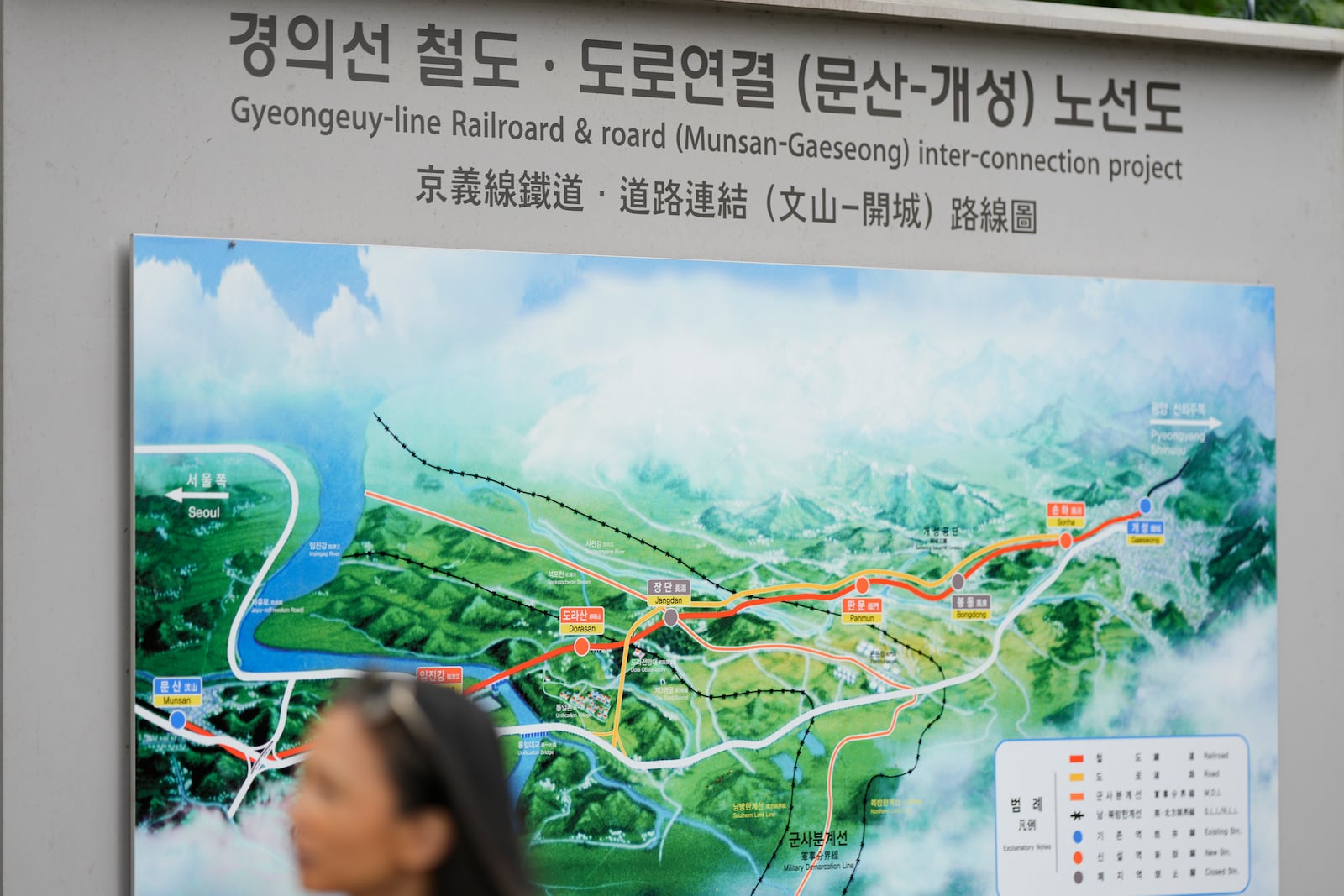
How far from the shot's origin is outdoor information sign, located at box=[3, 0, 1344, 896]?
2814 mm

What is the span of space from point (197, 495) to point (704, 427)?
115 cm

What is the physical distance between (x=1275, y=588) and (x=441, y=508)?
2.22 meters

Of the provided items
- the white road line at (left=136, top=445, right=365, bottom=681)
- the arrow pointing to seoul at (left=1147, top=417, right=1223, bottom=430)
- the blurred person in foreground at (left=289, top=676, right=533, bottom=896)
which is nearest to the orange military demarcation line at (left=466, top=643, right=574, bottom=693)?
the white road line at (left=136, top=445, right=365, bottom=681)

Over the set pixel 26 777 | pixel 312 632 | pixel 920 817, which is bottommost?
pixel 920 817

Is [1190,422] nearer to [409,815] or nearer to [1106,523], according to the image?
[1106,523]

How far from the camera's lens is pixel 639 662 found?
306 cm

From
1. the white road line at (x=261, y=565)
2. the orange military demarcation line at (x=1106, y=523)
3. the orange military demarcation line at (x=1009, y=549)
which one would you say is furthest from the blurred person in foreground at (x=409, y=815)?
the orange military demarcation line at (x=1106, y=523)

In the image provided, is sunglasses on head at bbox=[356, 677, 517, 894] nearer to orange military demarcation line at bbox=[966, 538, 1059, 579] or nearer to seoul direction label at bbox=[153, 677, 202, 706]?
seoul direction label at bbox=[153, 677, 202, 706]

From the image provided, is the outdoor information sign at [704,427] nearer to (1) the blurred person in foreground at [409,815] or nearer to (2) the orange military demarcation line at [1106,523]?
(2) the orange military demarcation line at [1106,523]

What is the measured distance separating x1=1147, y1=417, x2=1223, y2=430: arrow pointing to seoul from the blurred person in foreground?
2761mm

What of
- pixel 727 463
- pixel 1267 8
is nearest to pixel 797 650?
pixel 727 463

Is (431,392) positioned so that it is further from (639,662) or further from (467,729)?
(467,729)

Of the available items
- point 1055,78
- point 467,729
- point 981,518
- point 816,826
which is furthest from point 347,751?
point 1055,78

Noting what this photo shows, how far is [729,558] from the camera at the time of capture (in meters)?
3.13
